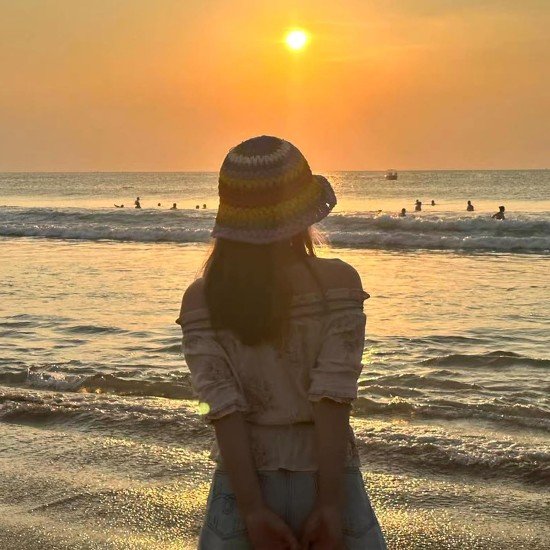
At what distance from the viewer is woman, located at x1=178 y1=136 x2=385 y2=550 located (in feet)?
6.58

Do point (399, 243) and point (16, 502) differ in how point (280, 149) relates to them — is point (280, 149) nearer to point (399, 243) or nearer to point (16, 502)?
point (16, 502)

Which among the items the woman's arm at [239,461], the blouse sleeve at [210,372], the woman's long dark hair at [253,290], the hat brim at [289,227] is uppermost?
the hat brim at [289,227]

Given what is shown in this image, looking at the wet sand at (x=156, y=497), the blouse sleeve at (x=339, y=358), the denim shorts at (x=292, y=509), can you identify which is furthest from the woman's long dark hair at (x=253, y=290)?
the wet sand at (x=156, y=497)

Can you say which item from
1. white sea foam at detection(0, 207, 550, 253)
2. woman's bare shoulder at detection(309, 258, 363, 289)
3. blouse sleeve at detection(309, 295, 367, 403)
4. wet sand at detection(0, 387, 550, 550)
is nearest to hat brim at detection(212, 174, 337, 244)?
woman's bare shoulder at detection(309, 258, 363, 289)

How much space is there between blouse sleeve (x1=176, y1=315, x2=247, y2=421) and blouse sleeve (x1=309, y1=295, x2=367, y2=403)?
7.3 inches

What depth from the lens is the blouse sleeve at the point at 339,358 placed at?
6.55 ft

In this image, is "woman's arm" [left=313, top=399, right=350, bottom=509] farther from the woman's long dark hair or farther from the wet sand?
the wet sand

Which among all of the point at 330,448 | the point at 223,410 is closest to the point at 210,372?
the point at 223,410

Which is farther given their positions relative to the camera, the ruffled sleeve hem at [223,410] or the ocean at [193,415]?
the ocean at [193,415]

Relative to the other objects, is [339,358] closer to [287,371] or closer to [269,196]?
[287,371]

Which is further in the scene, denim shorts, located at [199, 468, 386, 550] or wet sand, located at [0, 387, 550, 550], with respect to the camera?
wet sand, located at [0, 387, 550, 550]

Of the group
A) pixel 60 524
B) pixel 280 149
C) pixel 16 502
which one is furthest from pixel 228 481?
pixel 16 502

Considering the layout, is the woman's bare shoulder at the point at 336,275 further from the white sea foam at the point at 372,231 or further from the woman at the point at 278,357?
the white sea foam at the point at 372,231

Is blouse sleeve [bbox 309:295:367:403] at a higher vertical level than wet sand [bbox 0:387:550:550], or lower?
higher
